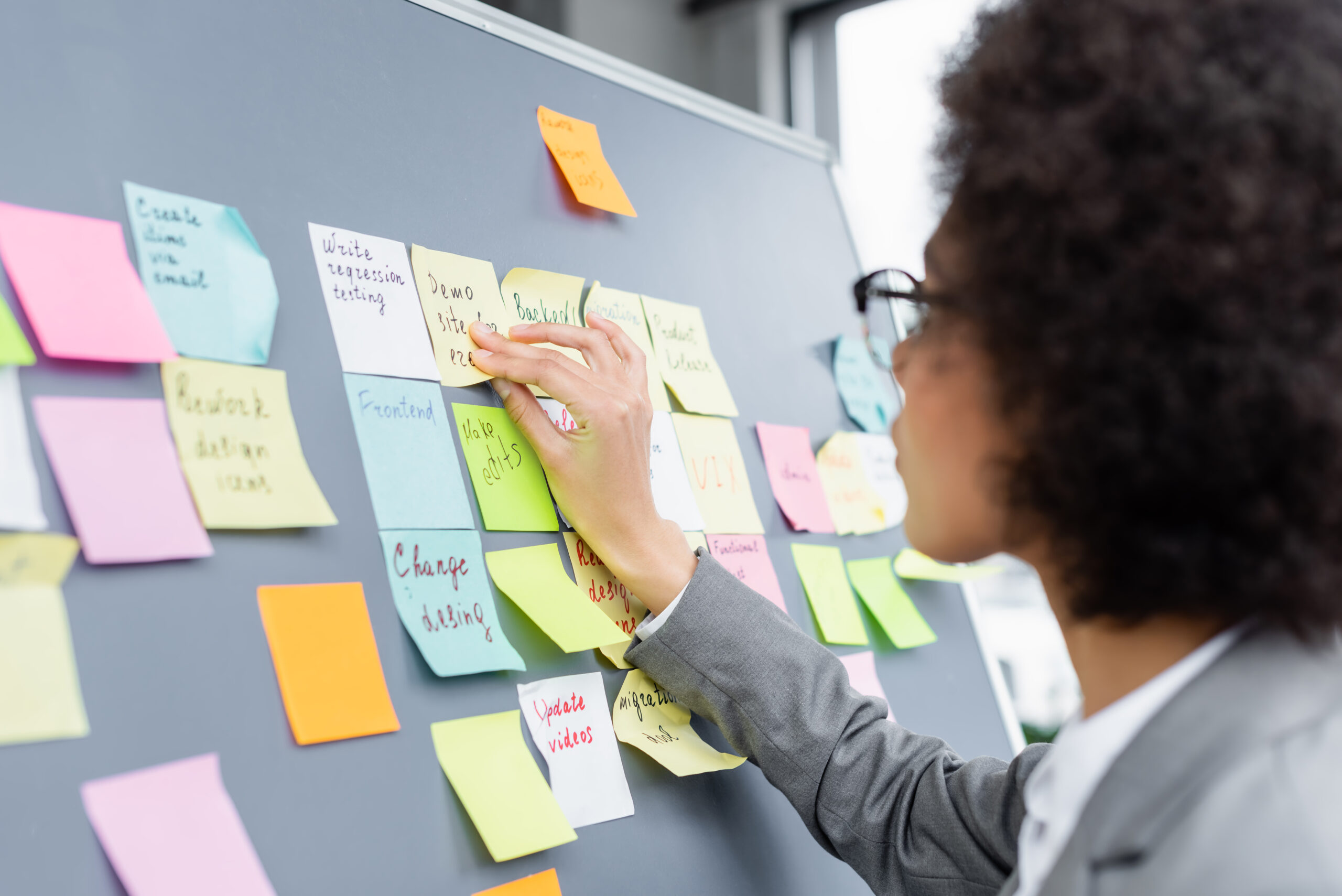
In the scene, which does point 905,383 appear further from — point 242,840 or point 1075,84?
point 242,840

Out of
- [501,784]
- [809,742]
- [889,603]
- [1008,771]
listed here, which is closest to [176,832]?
[501,784]

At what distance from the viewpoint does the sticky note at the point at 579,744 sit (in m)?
0.73

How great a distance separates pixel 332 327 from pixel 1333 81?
0.58 m

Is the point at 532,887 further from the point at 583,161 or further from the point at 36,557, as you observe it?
the point at 583,161

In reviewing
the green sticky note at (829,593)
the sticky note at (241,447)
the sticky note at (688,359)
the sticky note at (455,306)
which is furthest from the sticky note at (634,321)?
the sticky note at (241,447)

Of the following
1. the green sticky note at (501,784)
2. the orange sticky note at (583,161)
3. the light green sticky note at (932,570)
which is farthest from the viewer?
the light green sticky note at (932,570)

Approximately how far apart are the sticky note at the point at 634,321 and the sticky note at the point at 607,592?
0.16 meters

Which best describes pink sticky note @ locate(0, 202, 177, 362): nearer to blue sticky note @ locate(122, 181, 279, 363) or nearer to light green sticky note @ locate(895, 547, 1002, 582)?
blue sticky note @ locate(122, 181, 279, 363)

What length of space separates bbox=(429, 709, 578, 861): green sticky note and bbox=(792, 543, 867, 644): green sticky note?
40 centimetres

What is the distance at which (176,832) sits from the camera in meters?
0.54

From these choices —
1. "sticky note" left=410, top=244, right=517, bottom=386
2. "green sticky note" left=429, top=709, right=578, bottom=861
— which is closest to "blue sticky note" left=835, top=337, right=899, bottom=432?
"sticky note" left=410, top=244, right=517, bottom=386

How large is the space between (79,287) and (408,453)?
224mm

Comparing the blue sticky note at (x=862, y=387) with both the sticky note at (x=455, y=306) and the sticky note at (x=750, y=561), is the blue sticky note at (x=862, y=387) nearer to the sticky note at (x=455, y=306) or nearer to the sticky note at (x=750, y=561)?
the sticky note at (x=750, y=561)

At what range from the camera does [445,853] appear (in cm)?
65
